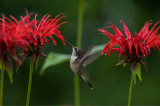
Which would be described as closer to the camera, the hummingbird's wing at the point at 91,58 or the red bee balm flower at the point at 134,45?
the red bee balm flower at the point at 134,45

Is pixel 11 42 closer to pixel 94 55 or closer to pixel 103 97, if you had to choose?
pixel 94 55

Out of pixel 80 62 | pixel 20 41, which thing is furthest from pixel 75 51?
pixel 20 41

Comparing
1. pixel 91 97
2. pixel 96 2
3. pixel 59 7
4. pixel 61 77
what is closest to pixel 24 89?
pixel 61 77

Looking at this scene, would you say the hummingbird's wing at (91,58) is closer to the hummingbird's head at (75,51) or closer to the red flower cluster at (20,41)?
the hummingbird's head at (75,51)

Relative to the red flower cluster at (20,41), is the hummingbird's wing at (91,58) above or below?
below

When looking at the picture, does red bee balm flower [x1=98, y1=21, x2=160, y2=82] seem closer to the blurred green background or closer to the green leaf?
the green leaf

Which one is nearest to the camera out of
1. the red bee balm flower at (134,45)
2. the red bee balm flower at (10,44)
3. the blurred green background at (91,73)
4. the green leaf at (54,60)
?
the red bee balm flower at (10,44)

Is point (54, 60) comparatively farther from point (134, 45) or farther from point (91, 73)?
point (91, 73)

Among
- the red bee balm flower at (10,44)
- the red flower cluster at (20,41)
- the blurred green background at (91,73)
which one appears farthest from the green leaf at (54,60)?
the blurred green background at (91,73)
